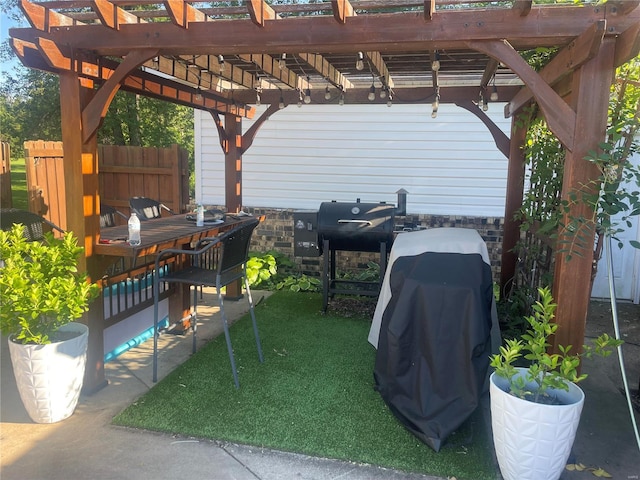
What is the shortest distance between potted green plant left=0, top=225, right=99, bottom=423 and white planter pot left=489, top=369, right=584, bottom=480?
91.5 inches

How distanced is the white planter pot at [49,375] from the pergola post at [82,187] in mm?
368

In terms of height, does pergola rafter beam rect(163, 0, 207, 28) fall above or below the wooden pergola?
above

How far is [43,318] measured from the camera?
291 centimetres

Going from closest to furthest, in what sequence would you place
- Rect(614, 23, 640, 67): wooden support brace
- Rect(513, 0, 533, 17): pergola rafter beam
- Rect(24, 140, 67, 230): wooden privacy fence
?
Rect(614, 23, 640, 67): wooden support brace
Rect(513, 0, 533, 17): pergola rafter beam
Rect(24, 140, 67, 230): wooden privacy fence

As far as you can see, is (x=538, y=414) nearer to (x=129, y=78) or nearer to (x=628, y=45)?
(x=628, y=45)

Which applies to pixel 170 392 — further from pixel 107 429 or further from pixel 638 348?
pixel 638 348

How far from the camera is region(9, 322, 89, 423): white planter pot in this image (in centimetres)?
281

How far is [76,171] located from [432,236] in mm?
2400

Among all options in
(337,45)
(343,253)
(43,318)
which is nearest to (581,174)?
(337,45)

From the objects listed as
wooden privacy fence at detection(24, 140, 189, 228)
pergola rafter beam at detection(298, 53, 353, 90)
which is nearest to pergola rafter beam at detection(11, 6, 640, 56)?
pergola rafter beam at detection(298, 53, 353, 90)

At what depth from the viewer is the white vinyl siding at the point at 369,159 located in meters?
6.67

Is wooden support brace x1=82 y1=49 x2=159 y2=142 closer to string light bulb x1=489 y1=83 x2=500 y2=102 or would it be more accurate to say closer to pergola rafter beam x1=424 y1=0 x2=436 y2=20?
pergola rafter beam x1=424 y1=0 x2=436 y2=20

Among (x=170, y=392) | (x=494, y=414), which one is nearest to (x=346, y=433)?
(x=494, y=414)

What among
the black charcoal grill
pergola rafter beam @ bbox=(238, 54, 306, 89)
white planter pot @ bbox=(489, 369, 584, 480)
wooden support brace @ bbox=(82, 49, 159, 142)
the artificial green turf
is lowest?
the artificial green turf
